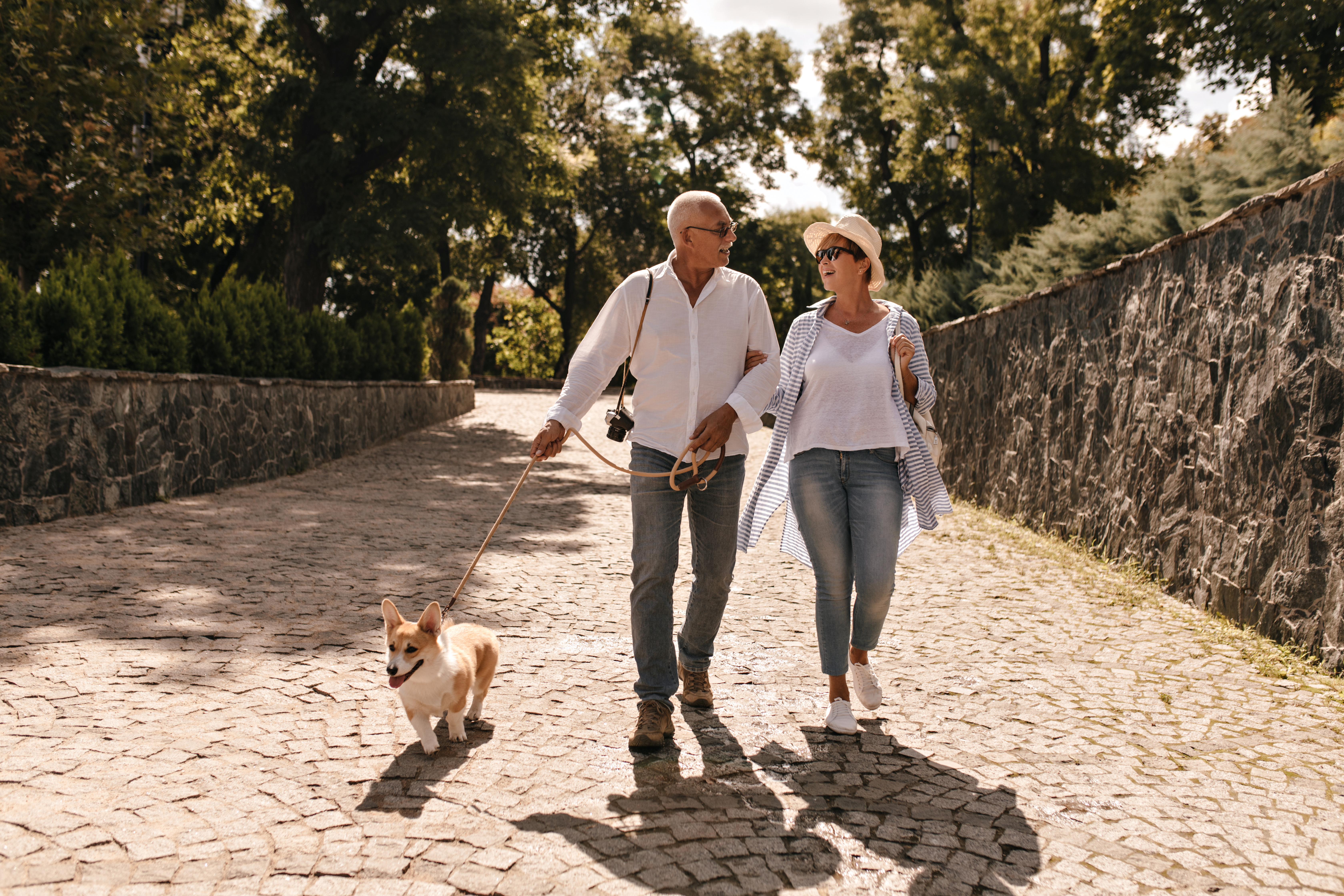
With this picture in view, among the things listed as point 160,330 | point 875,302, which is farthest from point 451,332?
point 875,302

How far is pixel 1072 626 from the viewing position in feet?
20.8

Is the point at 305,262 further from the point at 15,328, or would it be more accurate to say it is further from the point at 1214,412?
the point at 1214,412

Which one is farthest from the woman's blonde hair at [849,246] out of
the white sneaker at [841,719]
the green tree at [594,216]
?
the green tree at [594,216]

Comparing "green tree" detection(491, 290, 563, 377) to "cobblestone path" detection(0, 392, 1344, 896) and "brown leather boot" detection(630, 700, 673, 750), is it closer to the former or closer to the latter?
"cobblestone path" detection(0, 392, 1344, 896)

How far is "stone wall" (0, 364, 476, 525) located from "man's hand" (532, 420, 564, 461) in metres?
6.57

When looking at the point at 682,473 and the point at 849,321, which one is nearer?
the point at 682,473

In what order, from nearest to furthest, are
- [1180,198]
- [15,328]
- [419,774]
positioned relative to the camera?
[419,774], [15,328], [1180,198]

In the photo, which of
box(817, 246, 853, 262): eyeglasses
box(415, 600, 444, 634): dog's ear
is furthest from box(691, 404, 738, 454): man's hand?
box(415, 600, 444, 634): dog's ear

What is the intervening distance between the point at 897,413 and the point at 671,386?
3.29 feet

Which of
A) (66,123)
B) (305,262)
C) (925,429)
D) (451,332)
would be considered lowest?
(925,429)

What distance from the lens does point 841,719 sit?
431 cm

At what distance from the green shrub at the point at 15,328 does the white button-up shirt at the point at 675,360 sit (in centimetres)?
709

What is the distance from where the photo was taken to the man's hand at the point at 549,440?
154 inches

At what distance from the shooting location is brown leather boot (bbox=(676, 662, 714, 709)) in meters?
4.59
